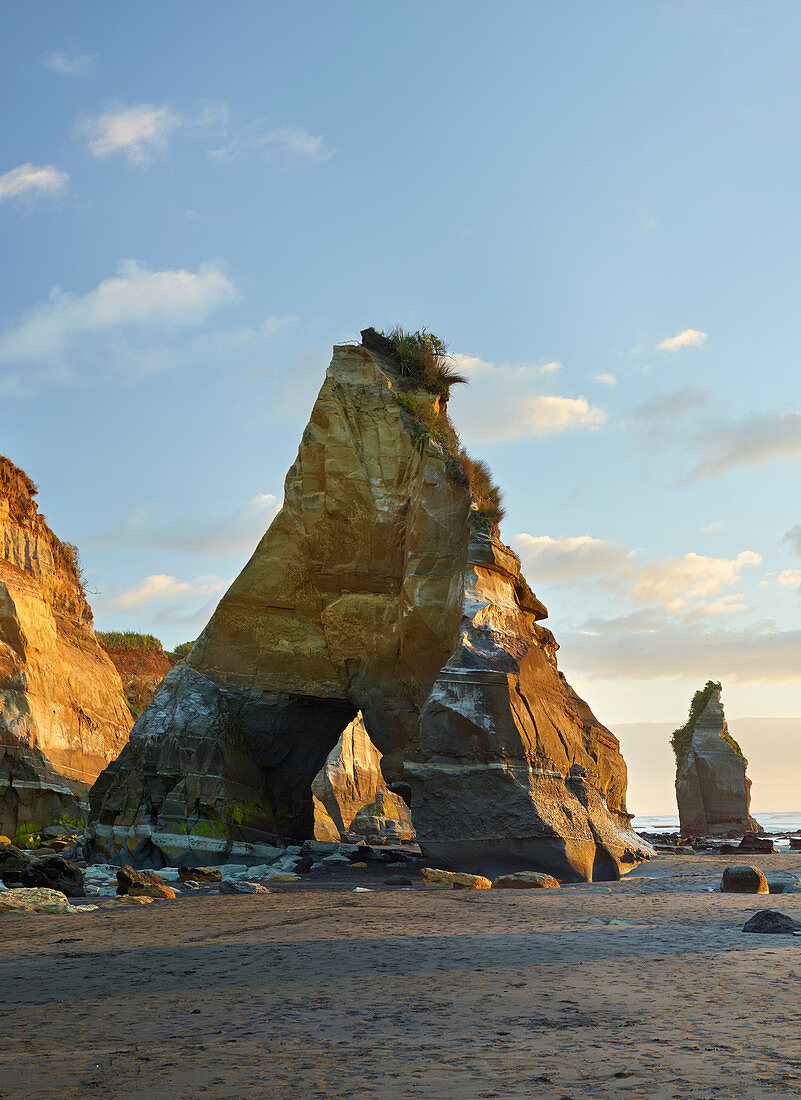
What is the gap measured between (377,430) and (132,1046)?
1578 cm

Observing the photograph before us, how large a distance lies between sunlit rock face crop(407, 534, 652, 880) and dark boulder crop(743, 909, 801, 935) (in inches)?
257

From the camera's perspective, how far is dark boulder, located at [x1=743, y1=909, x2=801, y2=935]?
21.2ft

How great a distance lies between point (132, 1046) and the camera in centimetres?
352

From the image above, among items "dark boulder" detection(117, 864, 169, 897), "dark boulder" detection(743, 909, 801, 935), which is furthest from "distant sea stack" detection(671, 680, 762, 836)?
"dark boulder" detection(743, 909, 801, 935)

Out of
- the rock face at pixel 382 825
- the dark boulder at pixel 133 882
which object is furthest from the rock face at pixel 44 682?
the dark boulder at pixel 133 882

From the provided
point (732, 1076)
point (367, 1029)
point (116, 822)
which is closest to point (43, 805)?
point (116, 822)

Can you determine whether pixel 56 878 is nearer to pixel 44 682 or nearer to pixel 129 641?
pixel 44 682

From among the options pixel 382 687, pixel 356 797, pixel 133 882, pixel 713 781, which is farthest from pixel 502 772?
pixel 713 781

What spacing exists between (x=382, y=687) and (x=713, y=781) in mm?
33158

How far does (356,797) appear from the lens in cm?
4212

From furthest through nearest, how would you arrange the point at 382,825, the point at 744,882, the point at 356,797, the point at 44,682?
the point at 356,797 < the point at 382,825 < the point at 44,682 < the point at 744,882

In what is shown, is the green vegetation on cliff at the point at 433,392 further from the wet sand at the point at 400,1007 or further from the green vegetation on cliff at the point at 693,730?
the green vegetation on cliff at the point at 693,730

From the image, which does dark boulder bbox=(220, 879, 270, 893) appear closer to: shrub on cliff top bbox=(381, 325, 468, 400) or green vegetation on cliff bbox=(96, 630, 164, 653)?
shrub on cliff top bbox=(381, 325, 468, 400)

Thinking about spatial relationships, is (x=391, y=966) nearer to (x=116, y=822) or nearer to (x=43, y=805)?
(x=116, y=822)
